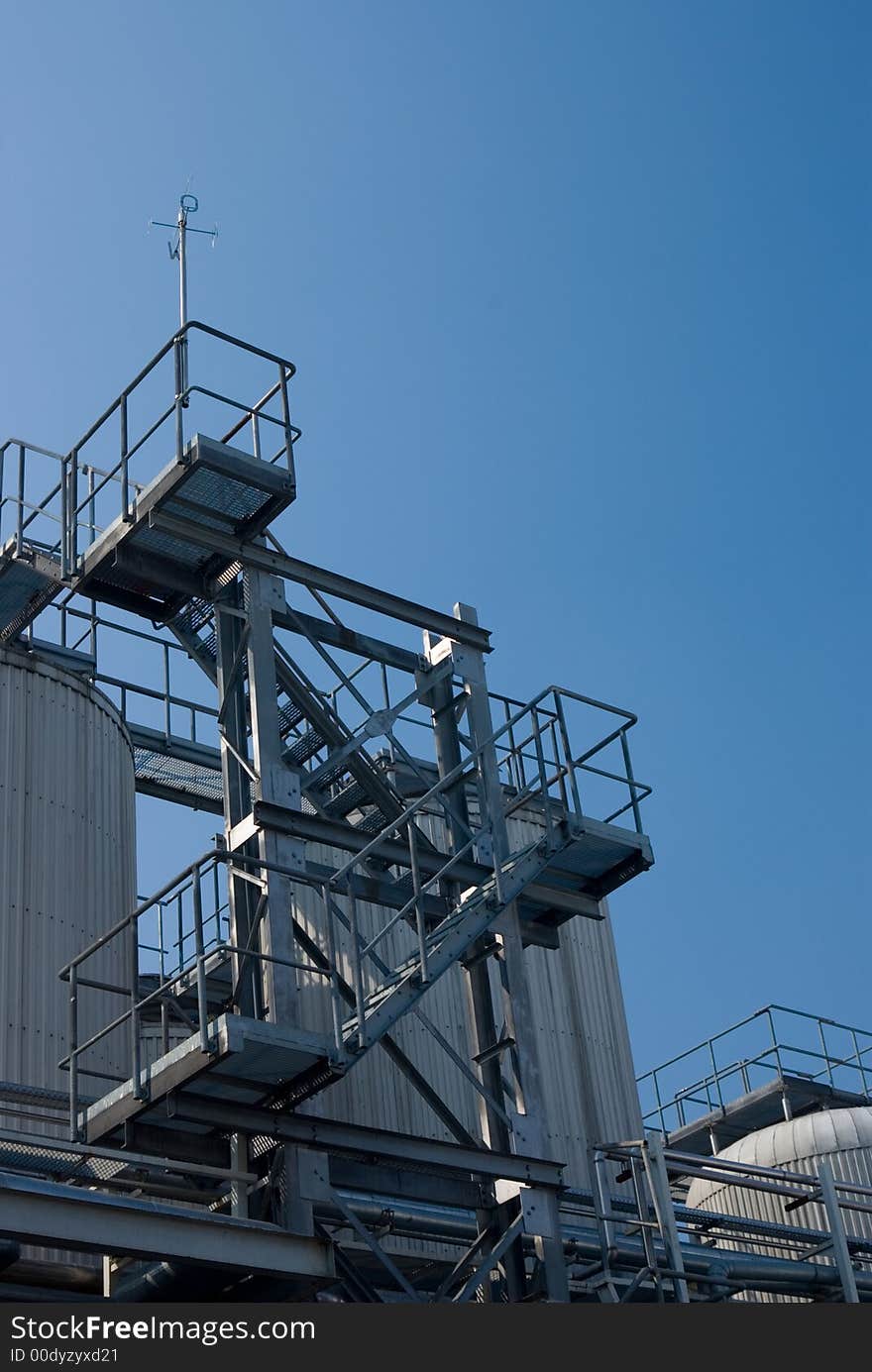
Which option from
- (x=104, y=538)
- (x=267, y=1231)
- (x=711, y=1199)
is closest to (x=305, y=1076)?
(x=267, y=1231)

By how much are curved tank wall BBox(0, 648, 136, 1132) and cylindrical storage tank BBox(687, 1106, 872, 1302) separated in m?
10.3

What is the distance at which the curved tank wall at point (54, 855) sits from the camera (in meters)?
24.2

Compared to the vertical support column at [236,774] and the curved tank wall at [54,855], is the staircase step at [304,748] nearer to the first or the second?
the vertical support column at [236,774]

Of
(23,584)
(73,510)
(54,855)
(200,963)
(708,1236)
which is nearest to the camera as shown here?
(200,963)

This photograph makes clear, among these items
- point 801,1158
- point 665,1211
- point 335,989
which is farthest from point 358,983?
point 801,1158

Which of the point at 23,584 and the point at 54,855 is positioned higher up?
the point at 23,584

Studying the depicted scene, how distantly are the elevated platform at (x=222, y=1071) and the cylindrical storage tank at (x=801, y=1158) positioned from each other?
1247 centimetres

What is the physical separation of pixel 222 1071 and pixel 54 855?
7894mm

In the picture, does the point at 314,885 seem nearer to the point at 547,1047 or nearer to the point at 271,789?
the point at 271,789

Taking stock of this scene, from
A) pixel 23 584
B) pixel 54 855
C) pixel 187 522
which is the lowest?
pixel 54 855

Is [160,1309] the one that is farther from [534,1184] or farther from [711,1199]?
[711,1199]

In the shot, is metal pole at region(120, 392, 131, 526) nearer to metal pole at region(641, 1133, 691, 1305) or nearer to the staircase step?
the staircase step

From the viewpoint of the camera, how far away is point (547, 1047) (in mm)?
31172

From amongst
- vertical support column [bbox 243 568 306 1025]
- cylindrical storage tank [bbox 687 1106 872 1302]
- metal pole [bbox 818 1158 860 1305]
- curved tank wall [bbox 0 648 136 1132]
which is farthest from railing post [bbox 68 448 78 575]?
cylindrical storage tank [bbox 687 1106 872 1302]
